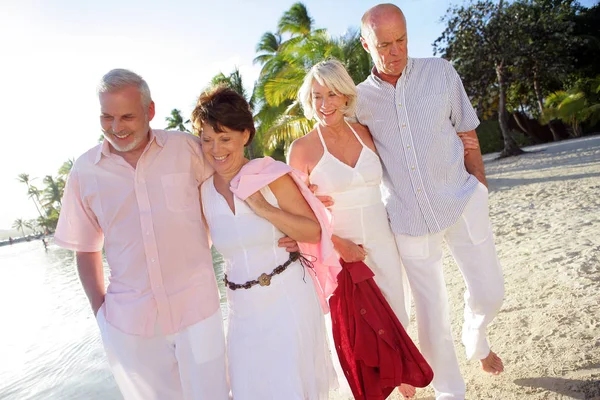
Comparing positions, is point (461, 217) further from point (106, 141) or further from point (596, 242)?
point (596, 242)

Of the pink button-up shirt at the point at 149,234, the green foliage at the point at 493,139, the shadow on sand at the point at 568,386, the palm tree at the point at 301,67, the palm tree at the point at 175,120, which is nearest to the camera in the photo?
the pink button-up shirt at the point at 149,234

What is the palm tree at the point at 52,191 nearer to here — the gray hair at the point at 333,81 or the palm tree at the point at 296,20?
the palm tree at the point at 296,20

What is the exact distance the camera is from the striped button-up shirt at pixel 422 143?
3.22m

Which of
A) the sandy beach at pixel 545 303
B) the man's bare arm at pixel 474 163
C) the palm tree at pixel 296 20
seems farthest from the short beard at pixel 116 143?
the palm tree at pixel 296 20

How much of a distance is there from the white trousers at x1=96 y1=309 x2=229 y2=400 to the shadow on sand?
205 cm

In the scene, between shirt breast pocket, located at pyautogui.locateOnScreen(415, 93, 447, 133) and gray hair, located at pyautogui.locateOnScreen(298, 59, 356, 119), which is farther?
shirt breast pocket, located at pyautogui.locateOnScreen(415, 93, 447, 133)

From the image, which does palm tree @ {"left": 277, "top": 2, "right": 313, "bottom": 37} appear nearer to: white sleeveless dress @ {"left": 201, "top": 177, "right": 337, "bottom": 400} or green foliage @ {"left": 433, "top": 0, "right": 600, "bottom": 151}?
green foliage @ {"left": 433, "top": 0, "right": 600, "bottom": 151}

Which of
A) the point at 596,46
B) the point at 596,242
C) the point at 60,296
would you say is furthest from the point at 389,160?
the point at 596,46

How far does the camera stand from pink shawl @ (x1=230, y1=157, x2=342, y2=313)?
2.54 meters

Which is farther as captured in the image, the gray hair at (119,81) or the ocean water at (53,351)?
the ocean water at (53,351)

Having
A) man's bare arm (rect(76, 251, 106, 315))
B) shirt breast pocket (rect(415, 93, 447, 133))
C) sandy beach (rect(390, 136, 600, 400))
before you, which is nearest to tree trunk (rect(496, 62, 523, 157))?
sandy beach (rect(390, 136, 600, 400))

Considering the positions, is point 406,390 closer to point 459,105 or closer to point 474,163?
point 474,163

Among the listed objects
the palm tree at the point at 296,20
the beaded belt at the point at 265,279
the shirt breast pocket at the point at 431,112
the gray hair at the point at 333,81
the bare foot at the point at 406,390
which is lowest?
the bare foot at the point at 406,390

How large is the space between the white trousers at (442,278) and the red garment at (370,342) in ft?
1.04
